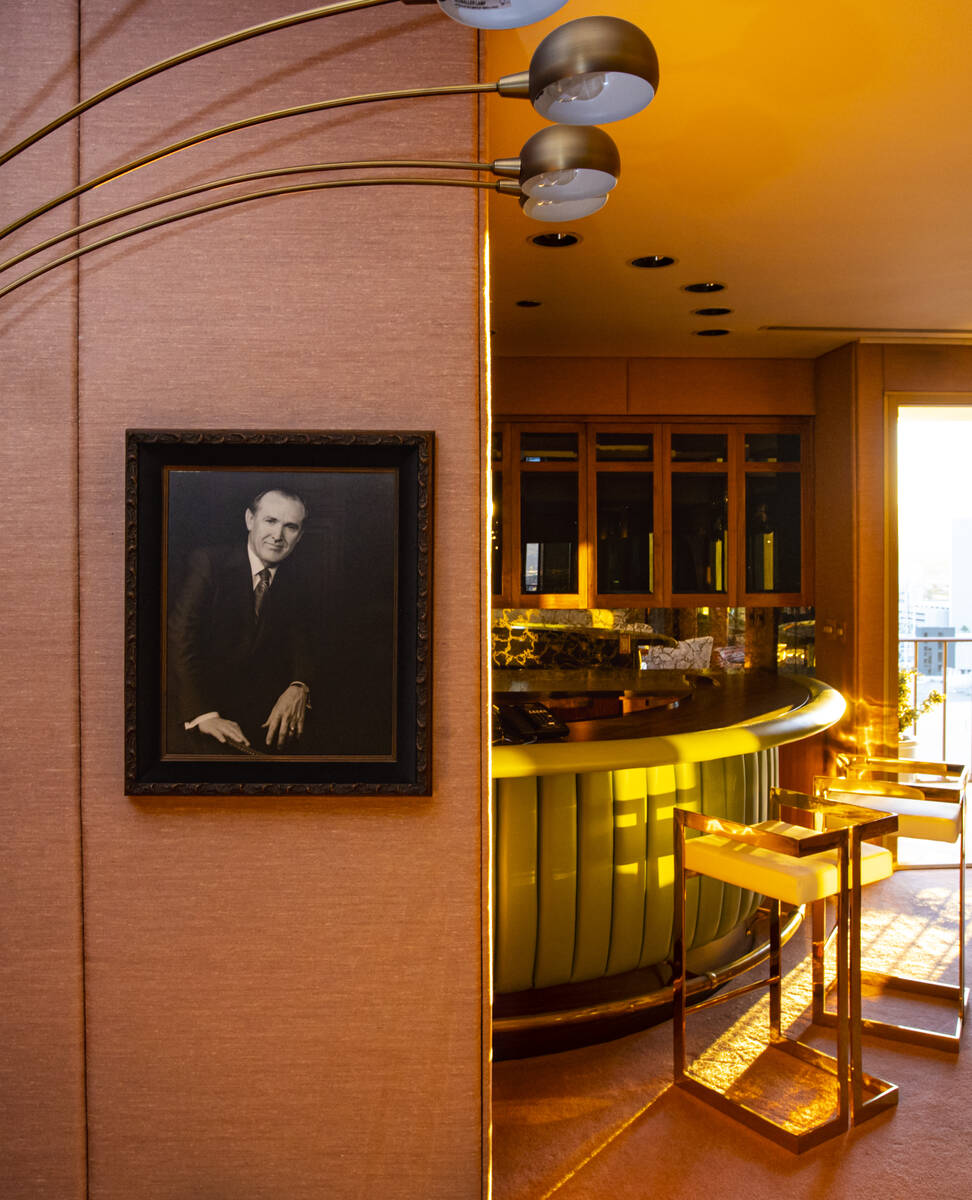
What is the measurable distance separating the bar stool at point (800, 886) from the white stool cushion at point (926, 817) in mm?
280

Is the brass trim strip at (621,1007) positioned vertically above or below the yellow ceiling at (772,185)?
below

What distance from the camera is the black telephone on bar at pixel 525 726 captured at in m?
2.74

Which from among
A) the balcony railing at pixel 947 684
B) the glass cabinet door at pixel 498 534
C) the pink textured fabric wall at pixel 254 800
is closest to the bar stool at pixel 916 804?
the pink textured fabric wall at pixel 254 800

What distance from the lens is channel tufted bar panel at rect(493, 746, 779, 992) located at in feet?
8.66

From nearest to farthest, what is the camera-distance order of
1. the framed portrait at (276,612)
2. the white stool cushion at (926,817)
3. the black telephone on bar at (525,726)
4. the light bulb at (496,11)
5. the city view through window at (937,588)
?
1. the light bulb at (496,11)
2. the framed portrait at (276,612)
3. the black telephone on bar at (525,726)
4. the white stool cushion at (926,817)
5. the city view through window at (937,588)

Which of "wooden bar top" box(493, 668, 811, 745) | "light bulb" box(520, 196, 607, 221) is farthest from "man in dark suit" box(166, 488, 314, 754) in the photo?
"wooden bar top" box(493, 668, 811, 745)

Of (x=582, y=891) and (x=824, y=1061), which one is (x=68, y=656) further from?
(x=824, y=1061)

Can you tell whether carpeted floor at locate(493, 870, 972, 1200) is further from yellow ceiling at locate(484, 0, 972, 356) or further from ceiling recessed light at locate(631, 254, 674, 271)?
ceiling recessed light at locate(631, 254, 674, 271)

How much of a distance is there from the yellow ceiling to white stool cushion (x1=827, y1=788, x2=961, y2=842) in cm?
186

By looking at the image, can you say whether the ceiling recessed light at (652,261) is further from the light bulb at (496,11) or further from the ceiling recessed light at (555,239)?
the light bulb at (496,11)

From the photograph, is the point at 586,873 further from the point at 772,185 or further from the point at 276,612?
the point at 772,185

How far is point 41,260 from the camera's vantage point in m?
1.69

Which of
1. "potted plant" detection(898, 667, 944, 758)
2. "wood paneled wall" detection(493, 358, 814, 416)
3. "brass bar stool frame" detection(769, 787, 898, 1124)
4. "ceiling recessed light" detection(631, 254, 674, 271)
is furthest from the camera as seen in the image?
"wood paneled wall" detection(493, 358, 814, 416)

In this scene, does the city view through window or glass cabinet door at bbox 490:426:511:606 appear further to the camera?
glass cabinet door at bbox 490:426:511:606
